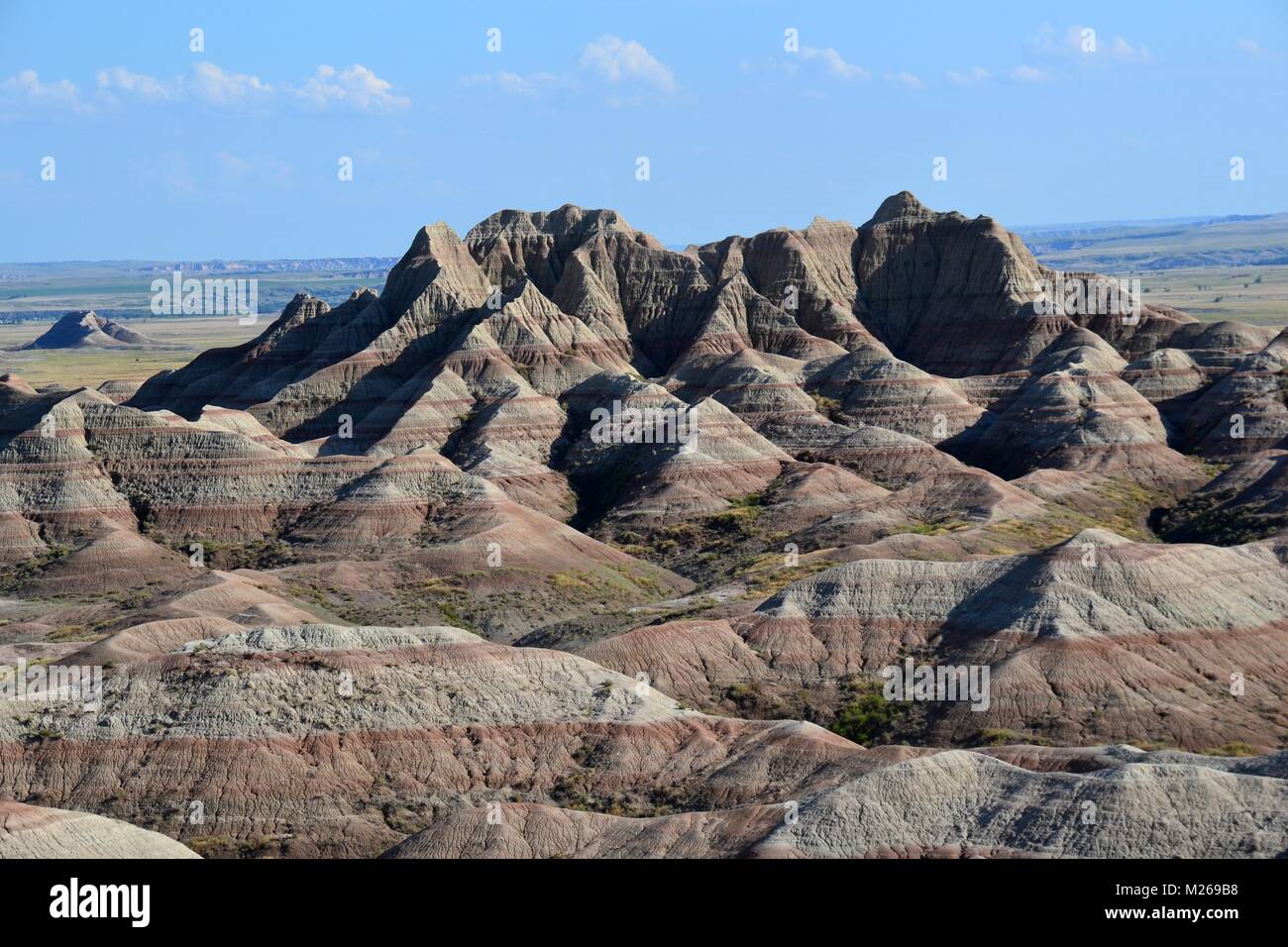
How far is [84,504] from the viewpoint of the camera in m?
125

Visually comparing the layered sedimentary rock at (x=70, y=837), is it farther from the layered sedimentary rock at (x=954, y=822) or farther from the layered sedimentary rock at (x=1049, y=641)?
the layered sedimentary rock at (x=1049, y=641)

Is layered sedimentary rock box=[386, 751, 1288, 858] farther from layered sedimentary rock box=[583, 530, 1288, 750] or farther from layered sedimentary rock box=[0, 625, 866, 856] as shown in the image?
layered sedimentary rock box=[583, 530, 1288, 750]

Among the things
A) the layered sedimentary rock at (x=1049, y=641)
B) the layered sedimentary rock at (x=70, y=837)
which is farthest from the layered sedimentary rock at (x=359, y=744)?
the layered sedimentary rock at (x=1049, y=641)

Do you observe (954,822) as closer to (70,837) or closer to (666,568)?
(70,837)

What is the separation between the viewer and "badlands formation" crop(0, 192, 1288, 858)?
64062mm

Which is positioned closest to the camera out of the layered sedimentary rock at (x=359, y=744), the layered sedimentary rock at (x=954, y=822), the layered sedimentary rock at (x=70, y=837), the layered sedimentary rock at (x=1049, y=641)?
the layered sedimentary rock at (x=954, y=822)

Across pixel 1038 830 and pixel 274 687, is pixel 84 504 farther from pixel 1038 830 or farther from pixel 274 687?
pixel 1038 830

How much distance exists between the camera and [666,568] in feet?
405

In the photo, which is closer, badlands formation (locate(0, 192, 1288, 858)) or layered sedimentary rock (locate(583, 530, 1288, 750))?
badlands formation (locate(0, 192, 1288, 858))

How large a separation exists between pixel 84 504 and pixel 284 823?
65.5m

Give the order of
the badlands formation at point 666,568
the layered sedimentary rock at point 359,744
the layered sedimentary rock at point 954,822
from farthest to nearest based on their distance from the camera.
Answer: the layered sedimentary rock at point 359,744, the badlands formation at point 666,568, the layered sedimentary rock at point 954,822

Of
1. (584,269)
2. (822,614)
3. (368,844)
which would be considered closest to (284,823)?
(368,844)

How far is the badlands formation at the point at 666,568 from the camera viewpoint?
64062 mm

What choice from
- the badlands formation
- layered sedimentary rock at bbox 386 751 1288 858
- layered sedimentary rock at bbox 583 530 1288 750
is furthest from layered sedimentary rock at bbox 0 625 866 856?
layered sedimentary rock at bbox 583 530 1288 750
